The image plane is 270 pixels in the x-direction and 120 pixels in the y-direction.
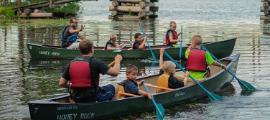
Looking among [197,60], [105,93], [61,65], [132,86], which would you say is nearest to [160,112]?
[132,86]

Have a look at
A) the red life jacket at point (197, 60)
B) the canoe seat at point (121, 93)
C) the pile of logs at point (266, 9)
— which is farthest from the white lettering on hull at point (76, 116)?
the pile of logs at point (266, 9)

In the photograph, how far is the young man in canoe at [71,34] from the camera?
74.1 feet

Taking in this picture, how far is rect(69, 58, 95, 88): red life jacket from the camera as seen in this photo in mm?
11719

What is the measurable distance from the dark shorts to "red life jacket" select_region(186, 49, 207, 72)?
312 centimetres

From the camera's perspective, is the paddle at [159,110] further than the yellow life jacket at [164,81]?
No

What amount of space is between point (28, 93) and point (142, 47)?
24.6ft

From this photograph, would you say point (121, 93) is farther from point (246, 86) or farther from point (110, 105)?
point (246, 86)

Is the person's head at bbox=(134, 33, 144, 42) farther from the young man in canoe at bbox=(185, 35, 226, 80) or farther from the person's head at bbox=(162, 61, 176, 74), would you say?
the person's head at bbox=(162, 61, 176, 74)

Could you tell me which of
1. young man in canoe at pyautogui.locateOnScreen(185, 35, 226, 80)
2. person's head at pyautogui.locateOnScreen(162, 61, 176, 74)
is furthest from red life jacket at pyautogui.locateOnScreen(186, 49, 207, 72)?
person's head at pyautogui.locateOnScreen(162, 61, 176, 74)

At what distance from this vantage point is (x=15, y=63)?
2175 cm

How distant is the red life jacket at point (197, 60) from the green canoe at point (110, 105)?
1.24 ft

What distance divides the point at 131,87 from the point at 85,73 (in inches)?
68.4

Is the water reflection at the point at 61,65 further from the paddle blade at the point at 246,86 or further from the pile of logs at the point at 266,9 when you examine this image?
the pile of logs at the point at 266,9

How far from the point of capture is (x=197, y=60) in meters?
15.4
